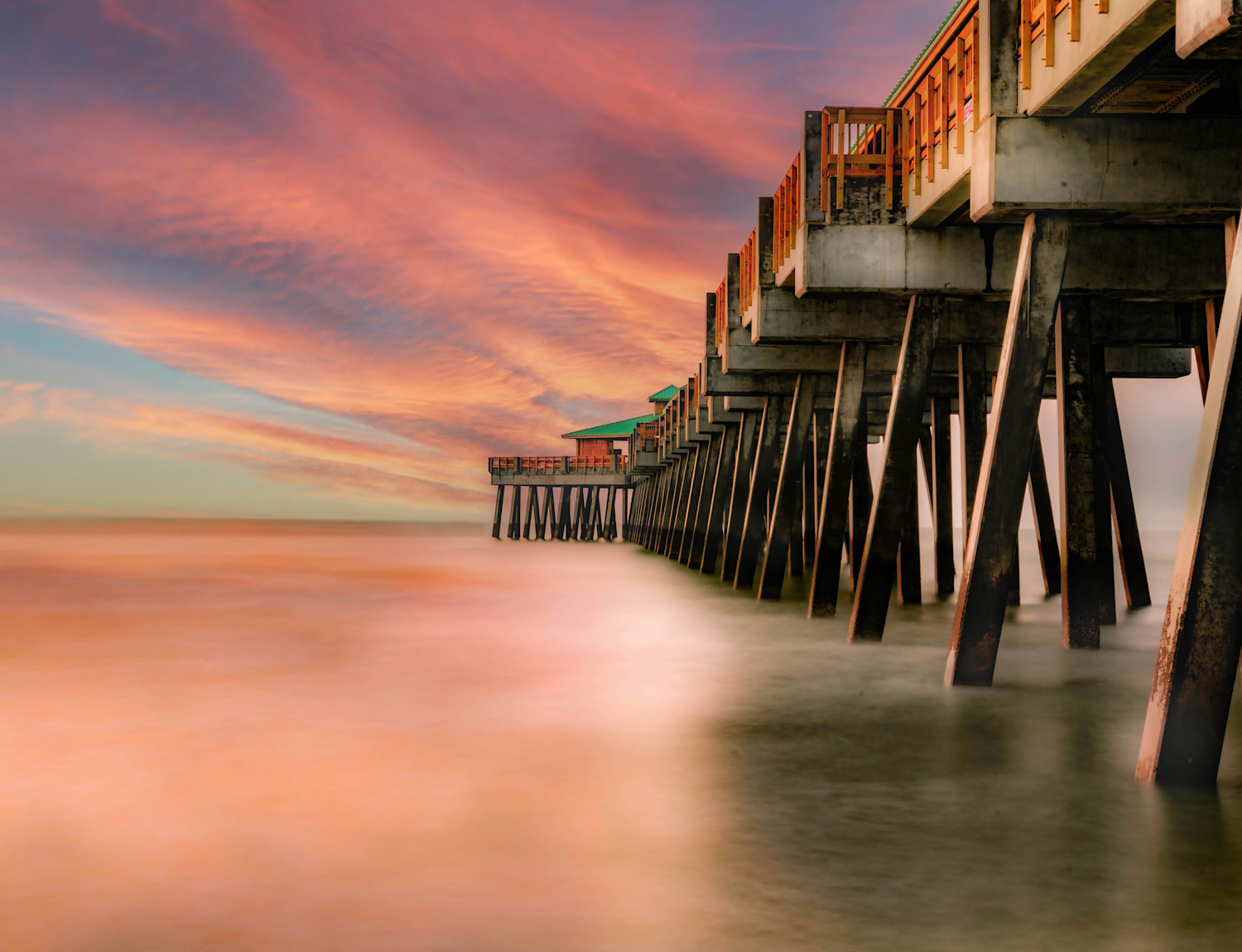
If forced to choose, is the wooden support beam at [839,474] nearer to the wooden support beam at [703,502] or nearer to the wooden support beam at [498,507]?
the wooden support beam at [703,502]

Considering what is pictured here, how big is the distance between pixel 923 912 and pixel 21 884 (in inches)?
115

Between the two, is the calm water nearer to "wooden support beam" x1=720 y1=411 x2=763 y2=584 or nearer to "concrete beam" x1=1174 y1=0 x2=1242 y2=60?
"concrete beam" x1=1174 y1=0 x2=1242 y2=60

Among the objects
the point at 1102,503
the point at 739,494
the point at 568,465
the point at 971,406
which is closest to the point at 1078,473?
the point at 1102,503

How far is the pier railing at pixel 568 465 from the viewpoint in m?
56.9

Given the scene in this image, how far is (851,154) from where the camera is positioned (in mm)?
10719

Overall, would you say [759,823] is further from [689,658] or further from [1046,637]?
[1046,637]

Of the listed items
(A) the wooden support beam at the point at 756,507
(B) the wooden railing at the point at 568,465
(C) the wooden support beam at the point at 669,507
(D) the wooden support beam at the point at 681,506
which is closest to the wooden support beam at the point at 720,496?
(A) the wooden support beam at the point at 756,507

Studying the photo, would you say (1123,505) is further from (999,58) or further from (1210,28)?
(1210,28)

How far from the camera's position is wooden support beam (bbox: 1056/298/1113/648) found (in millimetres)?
10234

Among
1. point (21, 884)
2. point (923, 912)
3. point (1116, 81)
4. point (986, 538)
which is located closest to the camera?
point (923, 912)

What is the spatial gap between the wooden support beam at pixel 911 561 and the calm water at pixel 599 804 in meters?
4.85

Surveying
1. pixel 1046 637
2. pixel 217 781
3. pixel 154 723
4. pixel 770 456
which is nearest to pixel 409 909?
pixel 217 781

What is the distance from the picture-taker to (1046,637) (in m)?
11.6

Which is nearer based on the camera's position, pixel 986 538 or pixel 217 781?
pixel 217 781
